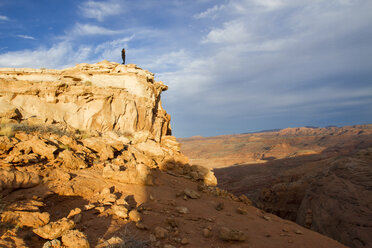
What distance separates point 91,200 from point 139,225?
4.57 feet

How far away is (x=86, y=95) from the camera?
10.5 meters

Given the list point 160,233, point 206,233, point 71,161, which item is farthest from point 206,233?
point 71,161

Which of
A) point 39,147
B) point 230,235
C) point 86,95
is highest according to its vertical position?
point 86,95

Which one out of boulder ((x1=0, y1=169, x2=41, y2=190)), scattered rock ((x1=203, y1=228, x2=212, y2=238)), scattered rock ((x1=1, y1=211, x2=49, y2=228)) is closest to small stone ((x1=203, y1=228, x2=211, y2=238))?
scattered rock ((x1=203, y1=228, x2=212, y2=238))

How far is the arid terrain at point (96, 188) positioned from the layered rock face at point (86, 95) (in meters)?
0.05

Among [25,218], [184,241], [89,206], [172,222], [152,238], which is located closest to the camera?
[25,218]

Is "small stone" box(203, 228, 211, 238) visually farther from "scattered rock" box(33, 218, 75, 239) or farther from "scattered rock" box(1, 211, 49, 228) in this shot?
"scattered rock" box(1, 211, 49, 228)

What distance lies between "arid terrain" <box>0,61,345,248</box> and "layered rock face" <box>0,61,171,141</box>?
0.05 m

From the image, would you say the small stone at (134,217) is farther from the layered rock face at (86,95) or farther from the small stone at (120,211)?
the layered rock face at (86,95)

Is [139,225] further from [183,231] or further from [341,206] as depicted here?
[341,206]

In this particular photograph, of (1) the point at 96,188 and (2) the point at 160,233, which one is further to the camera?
(1) the point at 96,188

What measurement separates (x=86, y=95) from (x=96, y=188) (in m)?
6.94

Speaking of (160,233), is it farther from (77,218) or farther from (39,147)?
(39,147)

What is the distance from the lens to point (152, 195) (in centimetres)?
557
